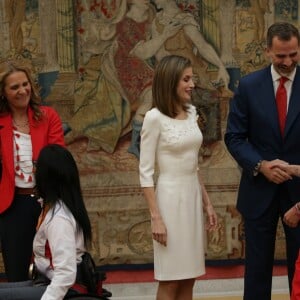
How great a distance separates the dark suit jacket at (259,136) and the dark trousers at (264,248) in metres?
0.05

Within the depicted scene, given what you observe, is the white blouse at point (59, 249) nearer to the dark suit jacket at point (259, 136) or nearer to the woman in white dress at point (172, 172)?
the woman in white dress at point (172, 172)

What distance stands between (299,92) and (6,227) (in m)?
1.99

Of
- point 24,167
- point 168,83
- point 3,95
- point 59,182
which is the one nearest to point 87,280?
point 59,182

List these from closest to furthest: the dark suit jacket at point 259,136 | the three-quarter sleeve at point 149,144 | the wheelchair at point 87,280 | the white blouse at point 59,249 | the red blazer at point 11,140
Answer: the white blouse at point 59,249 < the wheelchair at point 87,280 < the three-quarter sleeve at point 149,144 < the dark suit jacket at point 259,136 < the red blazer at point 11,140

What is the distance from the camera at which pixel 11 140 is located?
5641 mm

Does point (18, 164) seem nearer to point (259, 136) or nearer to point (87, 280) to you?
point (87, 280)

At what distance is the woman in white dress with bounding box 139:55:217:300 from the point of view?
5191 millimetres

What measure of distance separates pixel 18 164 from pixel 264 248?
5.27 ft

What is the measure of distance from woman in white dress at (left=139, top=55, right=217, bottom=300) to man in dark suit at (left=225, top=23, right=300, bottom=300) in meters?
0.33

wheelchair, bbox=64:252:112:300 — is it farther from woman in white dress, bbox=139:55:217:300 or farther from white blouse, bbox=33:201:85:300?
woman in white dress, bbox=139:55:217:300

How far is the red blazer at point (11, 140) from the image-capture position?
5.57 meters

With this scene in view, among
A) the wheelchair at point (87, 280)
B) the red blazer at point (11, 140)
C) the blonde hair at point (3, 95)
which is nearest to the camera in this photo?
the wheelchair at point (87, 280)

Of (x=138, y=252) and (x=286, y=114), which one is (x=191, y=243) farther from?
(x=138, y=252)

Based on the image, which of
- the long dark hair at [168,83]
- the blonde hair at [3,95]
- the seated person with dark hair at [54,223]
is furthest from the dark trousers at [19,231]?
the long dark hair at [168,83]
